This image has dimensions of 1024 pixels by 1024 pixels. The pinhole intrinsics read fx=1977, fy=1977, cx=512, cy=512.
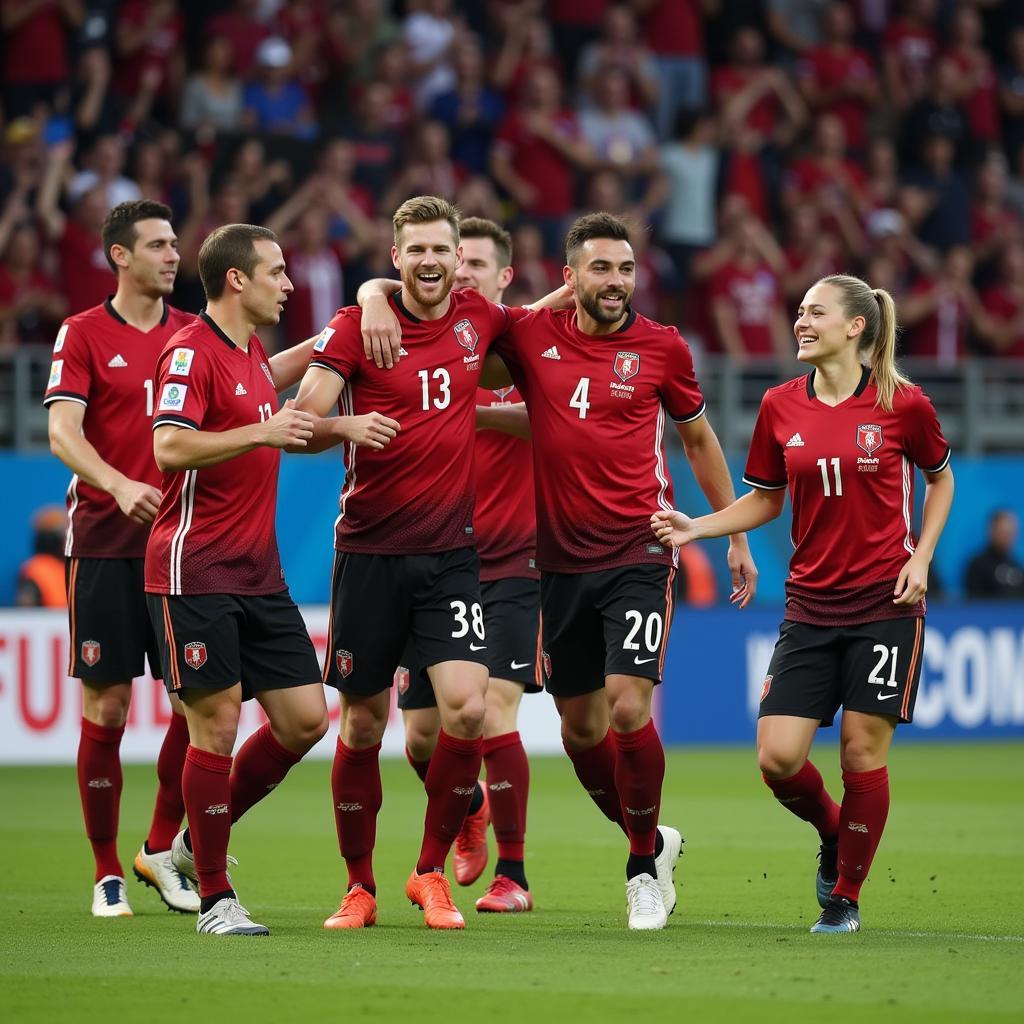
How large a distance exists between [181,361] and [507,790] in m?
2.62

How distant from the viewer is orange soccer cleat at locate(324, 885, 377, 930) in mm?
7750

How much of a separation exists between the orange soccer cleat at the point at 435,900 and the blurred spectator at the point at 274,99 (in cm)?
1088

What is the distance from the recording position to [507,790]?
8.89m

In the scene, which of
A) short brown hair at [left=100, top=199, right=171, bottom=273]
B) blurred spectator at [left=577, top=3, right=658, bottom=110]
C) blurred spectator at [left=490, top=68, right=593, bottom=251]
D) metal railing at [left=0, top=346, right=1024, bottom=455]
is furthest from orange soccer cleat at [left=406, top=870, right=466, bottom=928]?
blurred spectator at [left=577, top=3, right=658, bottom=110]

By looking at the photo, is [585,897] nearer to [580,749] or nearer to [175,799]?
[580,749]

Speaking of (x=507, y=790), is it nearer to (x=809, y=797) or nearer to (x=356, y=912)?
(x=356, y=912)

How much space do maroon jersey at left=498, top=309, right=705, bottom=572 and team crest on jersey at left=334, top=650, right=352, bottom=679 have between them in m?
0.91

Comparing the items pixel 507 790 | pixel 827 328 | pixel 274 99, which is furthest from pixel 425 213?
pixel 274 99

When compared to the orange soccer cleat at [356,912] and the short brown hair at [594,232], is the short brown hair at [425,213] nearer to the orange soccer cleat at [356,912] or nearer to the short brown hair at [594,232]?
the short brown hair at [594,232]

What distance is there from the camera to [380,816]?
12367 millimetres

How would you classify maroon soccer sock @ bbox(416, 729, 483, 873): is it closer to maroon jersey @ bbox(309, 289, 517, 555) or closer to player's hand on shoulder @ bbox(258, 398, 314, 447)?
maroon jersey @ bbox(309, 289, 517, 555)

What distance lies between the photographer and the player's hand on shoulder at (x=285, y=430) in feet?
23.5

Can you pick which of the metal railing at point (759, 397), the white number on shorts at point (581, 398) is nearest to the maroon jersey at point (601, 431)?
the white number on shorts at point (581, 398)

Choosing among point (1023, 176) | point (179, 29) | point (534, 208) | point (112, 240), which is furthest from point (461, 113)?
point (112, 240)
